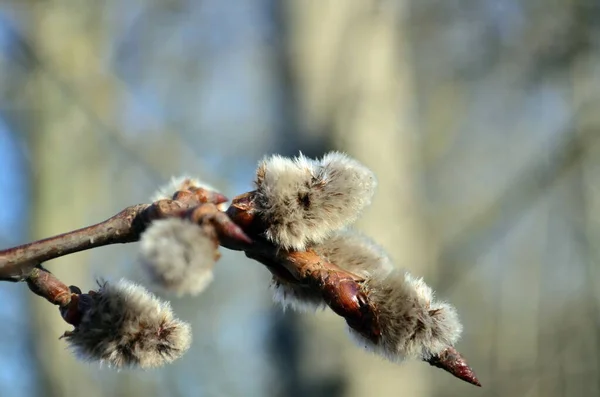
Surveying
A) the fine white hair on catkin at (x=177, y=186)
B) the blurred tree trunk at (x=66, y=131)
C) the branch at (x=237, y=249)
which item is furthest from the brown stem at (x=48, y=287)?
the blurred tree trunk at (x=66, y=131)

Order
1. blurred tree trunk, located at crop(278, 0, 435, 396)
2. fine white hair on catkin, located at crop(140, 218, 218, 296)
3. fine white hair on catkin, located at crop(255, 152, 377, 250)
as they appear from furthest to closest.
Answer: blurred tree trunk, located at crop(278, 0, 435, 396), fine white hair on catkin, located at crop(255, 152, 377, 250), fine white hair on catkin, located at crop(140, 218, 218, 296)

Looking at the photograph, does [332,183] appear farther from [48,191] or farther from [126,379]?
[126,379]

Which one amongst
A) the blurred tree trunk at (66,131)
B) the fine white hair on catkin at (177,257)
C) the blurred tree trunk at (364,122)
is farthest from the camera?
the blurred tree trunk at (66,131)

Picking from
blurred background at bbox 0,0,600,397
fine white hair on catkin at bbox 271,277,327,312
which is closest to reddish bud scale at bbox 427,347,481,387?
fine white hair on catkin at bbox 271,277,327,312

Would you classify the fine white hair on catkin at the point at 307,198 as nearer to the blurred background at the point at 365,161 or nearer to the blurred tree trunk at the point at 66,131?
the blurred background at the point at 365,161

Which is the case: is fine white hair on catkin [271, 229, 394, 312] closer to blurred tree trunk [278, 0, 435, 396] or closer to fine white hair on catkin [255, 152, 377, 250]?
fine white hair on catkin [255, 152, 377, 250]

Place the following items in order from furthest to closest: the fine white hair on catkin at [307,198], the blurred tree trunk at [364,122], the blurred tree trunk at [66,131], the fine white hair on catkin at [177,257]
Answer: the blurred tree trunk at [66,131]
the blurred tree trunk at [364,122]
the fine white hair on catkin at [307,198]
the fine white hair on catkin at [177,257]

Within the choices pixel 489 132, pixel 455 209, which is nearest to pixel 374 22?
pixel 455 209
